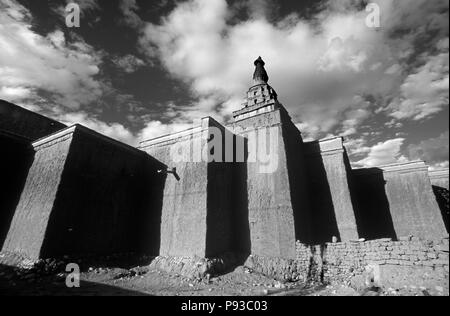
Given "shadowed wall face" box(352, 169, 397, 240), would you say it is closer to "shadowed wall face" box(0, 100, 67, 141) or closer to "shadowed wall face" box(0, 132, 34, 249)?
"shadowed wall face" box(0, 132, 34, 249)

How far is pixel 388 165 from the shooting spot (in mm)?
14289

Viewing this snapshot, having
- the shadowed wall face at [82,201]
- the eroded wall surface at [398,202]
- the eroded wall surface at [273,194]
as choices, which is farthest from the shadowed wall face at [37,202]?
the eroded wall surface at [398,202]

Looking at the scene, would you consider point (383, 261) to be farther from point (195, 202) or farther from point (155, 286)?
point (155, 286)

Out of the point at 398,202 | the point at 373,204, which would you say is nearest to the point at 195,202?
the point at 373,204

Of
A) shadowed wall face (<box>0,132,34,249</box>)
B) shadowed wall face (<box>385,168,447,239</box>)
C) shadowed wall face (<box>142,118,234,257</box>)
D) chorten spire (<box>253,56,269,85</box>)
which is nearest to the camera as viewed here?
shadowed wall face (<box>142,118,234,257</box>)

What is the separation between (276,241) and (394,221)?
851cm

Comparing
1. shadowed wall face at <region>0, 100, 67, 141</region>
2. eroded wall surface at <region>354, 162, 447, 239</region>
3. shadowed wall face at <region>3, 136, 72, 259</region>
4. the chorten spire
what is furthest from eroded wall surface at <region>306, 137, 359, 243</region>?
shadowed wall face at <region>0, 100, 67, 141</region>

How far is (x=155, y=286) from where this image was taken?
25.1ft

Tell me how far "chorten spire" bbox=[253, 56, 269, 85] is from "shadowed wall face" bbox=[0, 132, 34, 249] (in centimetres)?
1503

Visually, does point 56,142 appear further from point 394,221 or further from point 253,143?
point 394,221

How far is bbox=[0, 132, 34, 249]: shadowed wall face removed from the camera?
32.5 ft

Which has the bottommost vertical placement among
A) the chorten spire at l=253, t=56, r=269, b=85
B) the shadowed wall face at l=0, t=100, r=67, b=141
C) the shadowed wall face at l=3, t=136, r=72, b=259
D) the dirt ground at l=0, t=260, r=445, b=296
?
the dirt ground at l=0, t=260, r=445, b=296
